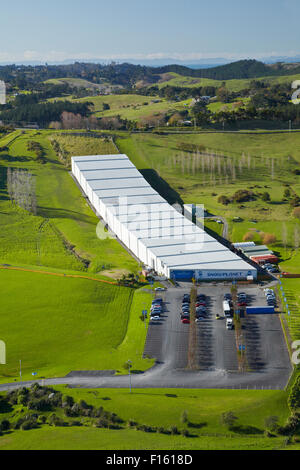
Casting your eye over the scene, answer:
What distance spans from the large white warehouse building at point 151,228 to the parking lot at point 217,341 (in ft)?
20.8

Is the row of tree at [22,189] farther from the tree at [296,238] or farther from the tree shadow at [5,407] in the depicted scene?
the tree shadow at [5,407]

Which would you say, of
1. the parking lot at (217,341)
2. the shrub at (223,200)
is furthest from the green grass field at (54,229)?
the shrub at (223,200)

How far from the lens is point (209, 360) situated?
56.7 m

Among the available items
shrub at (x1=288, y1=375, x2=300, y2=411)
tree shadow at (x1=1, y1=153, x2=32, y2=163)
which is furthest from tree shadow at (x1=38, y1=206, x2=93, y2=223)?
shrub at (x1=288, y1=375, x2=300, y2=411)

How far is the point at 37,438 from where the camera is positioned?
4253 centimetres

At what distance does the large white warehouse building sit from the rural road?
931 centimetres

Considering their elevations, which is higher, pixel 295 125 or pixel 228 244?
pixel 295 125

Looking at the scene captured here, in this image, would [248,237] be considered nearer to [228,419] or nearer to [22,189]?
[22,189]

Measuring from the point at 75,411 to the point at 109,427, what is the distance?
154 inches

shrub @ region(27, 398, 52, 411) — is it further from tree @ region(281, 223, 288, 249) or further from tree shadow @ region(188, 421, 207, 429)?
tree @ region(281, 223, 288, 249)

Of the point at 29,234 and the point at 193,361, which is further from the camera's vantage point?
the point at 29,234

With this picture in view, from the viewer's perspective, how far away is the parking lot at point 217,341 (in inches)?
2205
